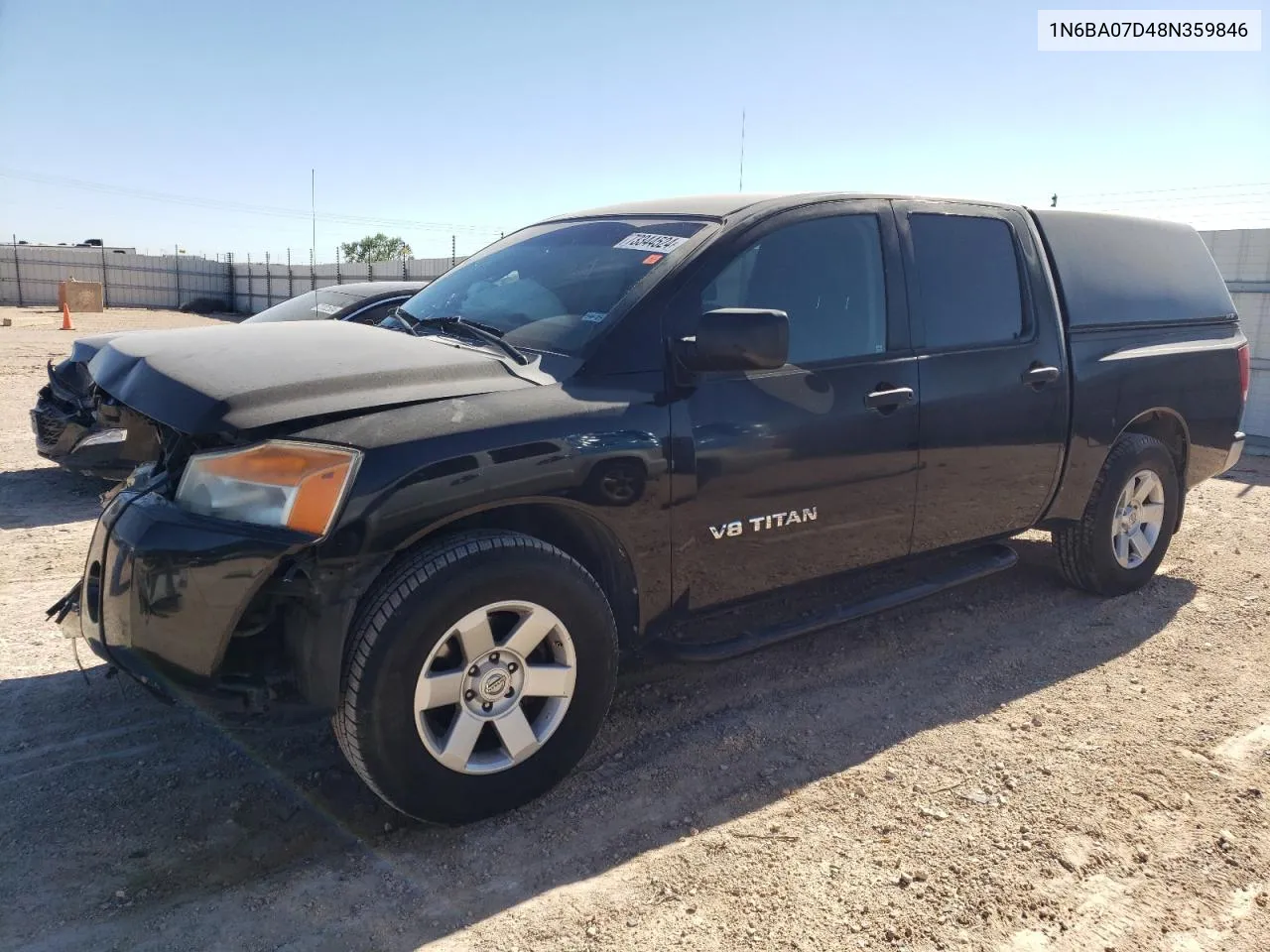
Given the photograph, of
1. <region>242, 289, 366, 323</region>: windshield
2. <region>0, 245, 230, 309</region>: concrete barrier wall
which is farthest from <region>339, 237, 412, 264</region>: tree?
<region>242, 289, 366, 323</region>: windshield

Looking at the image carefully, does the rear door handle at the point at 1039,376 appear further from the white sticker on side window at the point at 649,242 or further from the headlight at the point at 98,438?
the headlight at the point at 98,438

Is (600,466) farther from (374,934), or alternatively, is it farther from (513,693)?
(374,934)

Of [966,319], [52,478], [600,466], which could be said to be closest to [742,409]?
[600,466]

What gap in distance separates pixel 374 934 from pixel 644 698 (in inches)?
59.8

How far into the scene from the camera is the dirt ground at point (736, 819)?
2.40m

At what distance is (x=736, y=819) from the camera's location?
287 centimetres

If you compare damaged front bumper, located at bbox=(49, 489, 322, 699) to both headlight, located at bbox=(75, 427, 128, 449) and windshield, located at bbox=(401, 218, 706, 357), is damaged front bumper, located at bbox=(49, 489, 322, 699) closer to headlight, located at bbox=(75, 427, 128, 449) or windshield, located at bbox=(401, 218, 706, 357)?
windshield, located at bbox=(401, 218, 706, 357)

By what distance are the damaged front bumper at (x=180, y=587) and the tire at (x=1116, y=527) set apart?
3796mm

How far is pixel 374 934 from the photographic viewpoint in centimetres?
233

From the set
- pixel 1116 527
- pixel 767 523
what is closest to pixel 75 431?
pixel 767 523

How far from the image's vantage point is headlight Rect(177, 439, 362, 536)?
245cm

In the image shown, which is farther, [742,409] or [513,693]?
[742,409]

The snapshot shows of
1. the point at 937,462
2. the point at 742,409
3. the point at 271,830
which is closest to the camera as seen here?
the point at 271,830

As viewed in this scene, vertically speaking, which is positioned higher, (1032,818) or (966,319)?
(966,319)
